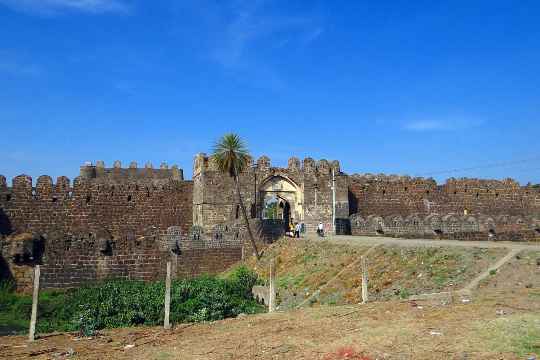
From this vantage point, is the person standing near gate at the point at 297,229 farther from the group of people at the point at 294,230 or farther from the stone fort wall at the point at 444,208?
the stone fort wall at the point at 444,208

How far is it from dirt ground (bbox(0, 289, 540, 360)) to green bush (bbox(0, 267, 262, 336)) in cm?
168

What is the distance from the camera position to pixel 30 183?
76.8 ft

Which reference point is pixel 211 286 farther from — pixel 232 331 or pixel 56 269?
pixel 56 269

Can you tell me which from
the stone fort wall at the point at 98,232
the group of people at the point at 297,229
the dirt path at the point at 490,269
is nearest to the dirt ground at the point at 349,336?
the dirt path at the point at 490,269

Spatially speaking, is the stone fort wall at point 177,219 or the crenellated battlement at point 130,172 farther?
the crenellated battlement at point 130,172

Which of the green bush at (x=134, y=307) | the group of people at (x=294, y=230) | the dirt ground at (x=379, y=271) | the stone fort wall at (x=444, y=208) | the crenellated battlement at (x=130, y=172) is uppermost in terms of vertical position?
the crenellated battlement at (x=130, y=172)

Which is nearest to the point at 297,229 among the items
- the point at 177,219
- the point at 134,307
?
the point at 177,219

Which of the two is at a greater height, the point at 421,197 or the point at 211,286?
the point at 421,197

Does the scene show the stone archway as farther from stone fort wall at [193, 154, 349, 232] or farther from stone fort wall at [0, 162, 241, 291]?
stone fort wall at [0, 162, 241, 291]

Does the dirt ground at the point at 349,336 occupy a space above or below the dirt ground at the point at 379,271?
below

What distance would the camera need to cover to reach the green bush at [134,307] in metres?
13.2

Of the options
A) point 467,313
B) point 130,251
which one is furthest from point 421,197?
point 467,313

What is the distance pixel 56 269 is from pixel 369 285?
12.2 meters

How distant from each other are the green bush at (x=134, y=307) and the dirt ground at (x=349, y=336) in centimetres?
168
